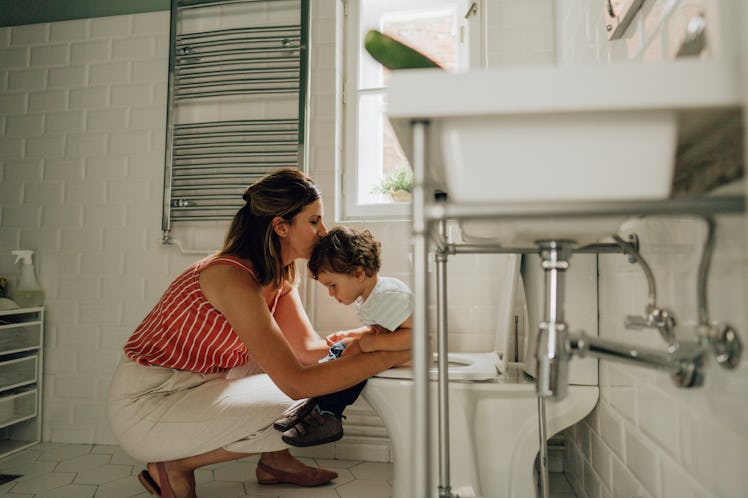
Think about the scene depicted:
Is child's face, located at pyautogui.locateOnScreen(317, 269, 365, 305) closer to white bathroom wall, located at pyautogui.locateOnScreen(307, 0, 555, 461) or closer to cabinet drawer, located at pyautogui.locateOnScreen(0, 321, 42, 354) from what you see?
white bathroom wall, located at pyautogui.locateOnScreen(307, 0, 555, 461)

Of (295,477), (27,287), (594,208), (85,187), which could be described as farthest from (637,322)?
(27,287)

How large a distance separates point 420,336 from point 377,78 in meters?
1.89

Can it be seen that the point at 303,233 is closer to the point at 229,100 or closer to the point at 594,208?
the point at 229,100

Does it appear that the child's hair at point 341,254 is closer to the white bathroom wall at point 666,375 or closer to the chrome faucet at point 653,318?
the white bathroom wall at point 666,375

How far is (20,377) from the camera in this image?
6.96ft

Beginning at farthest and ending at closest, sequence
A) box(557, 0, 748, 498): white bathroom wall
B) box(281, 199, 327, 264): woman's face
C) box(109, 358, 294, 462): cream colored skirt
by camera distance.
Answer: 1. box(281, 199, 327, 264): woman's face
2. box(109, 358, 294, 462): cream colored skirt
3. box(557, 0, 748, 498): white bathroom wall

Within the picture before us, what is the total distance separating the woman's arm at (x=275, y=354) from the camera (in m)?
1.32

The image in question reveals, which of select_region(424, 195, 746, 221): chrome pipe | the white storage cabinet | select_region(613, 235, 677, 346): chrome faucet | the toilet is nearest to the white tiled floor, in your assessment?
the white storage cabinet

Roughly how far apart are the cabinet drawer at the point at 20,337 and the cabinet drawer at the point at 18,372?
0.05m

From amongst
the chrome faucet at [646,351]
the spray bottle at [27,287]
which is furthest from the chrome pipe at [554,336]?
the spray bottle at [27,287]

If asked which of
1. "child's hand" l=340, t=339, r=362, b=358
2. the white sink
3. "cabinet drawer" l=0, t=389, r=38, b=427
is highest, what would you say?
the white sink

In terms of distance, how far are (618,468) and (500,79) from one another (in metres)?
1.05

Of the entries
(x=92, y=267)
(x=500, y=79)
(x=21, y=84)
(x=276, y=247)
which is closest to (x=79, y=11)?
(x=21, y=84)

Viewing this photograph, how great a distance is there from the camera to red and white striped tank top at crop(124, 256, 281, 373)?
4.74 ft
